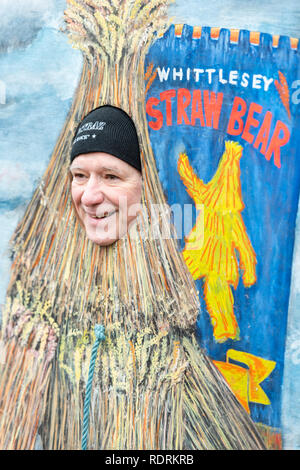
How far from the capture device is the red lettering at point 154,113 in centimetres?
183

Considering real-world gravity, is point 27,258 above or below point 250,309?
above

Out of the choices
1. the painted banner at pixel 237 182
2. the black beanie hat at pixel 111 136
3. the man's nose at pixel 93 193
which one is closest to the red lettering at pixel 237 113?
the painted banner at pixel 237 182

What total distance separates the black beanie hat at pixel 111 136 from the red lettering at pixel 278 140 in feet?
1.35

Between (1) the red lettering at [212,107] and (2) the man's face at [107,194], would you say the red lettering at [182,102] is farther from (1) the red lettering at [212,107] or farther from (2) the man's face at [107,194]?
(2) the man's face at [107,194]

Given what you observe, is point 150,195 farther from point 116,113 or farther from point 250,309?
point 250,309

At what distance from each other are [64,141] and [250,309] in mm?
816

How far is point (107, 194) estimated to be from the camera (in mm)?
1855

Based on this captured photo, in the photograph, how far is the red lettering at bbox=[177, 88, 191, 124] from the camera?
70.8 inches

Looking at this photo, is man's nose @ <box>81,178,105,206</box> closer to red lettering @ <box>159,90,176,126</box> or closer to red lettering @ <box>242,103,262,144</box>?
red lettering @ <box>159,90,176,126</box>

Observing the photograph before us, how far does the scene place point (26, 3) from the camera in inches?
78.7

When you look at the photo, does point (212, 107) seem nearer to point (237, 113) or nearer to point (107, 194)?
point (237, 113)

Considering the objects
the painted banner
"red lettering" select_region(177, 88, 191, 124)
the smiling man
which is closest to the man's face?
the smiling man

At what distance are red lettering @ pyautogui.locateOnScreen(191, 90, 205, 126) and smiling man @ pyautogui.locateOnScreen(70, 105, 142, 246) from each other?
0.19 m

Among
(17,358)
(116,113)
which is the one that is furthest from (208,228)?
(17,358)
